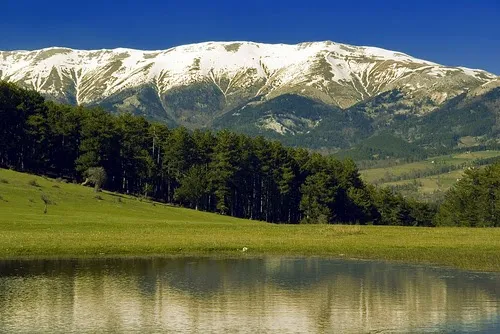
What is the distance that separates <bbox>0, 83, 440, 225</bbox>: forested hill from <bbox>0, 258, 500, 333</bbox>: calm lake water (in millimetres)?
85485

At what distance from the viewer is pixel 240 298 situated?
4803 centimetres

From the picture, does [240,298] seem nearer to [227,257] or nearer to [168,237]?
[227,257]

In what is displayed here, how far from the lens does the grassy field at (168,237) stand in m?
73.4

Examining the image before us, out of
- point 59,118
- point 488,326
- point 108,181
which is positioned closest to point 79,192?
point 108,181

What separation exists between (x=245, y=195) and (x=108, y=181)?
33968mm

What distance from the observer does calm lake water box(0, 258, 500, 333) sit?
39.4 m

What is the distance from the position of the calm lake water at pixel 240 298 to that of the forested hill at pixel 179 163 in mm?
85485

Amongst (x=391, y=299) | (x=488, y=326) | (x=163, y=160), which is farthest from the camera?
(x=163, y=160)

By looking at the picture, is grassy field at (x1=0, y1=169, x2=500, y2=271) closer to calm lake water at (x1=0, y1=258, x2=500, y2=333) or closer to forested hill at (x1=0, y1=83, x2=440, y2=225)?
calm lake water at (x1=0, y1=258, x2=500, y2=333)

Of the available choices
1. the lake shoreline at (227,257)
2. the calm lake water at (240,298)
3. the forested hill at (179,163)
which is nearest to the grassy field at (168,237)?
the lake shoreline at (227,257)

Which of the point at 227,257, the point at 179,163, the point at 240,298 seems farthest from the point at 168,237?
the point at 179,163


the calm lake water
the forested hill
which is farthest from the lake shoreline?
the forested hill

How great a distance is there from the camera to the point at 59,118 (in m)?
160

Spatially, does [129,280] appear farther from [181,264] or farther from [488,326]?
[488,326]
